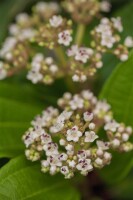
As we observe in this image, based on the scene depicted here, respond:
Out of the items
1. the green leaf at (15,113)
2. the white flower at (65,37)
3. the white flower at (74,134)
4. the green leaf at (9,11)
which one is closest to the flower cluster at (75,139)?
the white flower at (74,134)

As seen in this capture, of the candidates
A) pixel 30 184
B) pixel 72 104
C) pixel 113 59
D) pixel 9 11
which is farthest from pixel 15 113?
pixel 9 11

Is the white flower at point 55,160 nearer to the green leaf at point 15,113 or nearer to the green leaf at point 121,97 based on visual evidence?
the green leaf at point 15,113

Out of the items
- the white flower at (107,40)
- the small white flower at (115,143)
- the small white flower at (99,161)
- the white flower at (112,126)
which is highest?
the white flower at (107,40)

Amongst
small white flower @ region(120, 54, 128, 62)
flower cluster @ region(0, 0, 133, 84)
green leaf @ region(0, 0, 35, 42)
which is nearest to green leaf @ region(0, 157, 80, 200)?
flower cluster @ region(0, 0, 133, 84)

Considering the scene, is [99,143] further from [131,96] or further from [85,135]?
[131,96]

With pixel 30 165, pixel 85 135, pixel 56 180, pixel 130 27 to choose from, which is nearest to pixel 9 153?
pixel 30 165

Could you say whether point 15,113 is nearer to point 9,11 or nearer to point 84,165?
point 84,165

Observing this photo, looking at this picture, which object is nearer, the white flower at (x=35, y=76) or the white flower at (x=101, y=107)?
the white flower at (x=101, y=107)
